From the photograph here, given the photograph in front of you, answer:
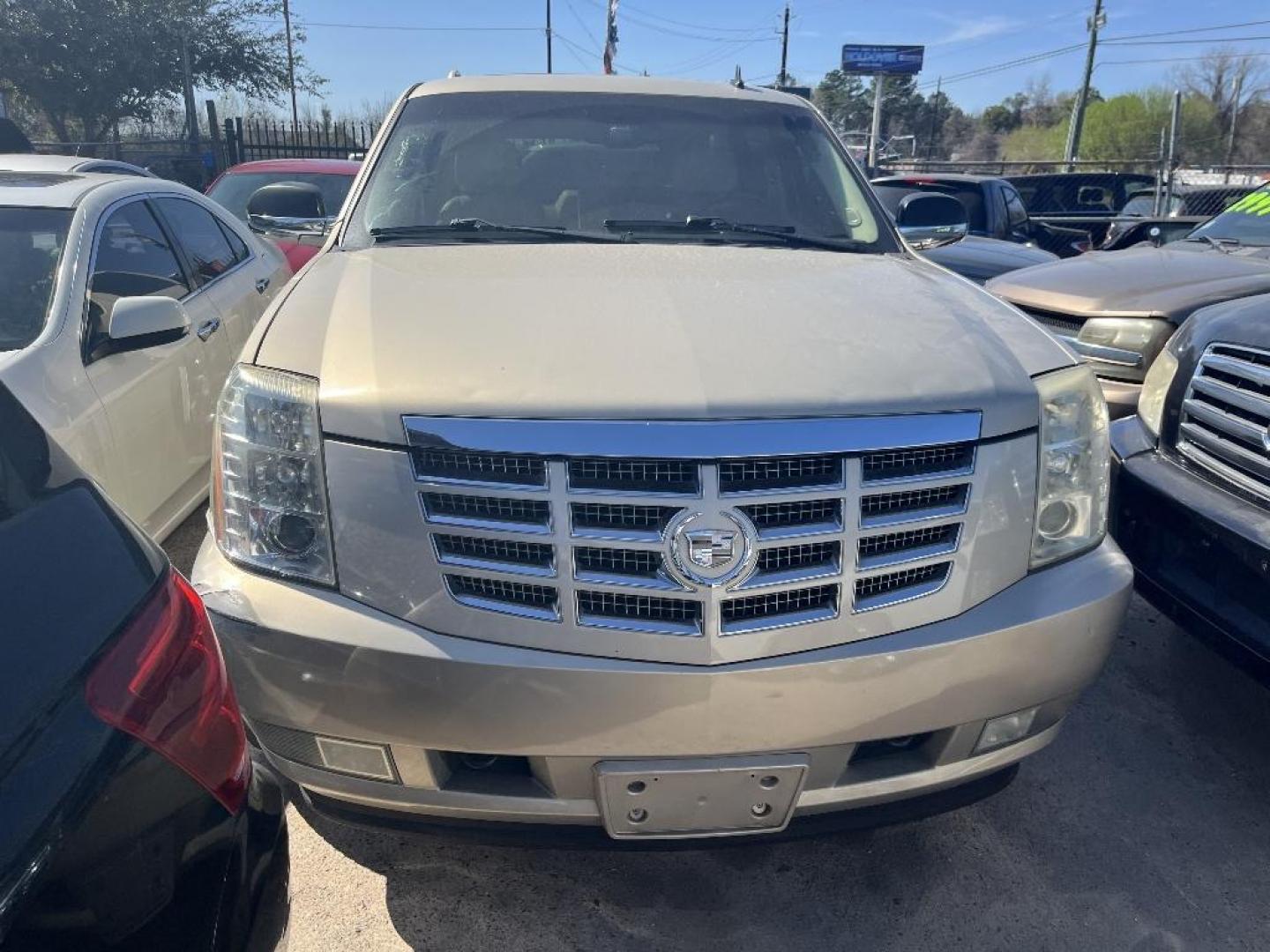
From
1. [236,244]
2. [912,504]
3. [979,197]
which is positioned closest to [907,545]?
[912,504]

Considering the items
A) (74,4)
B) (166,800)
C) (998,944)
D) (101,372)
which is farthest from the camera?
(74,4)

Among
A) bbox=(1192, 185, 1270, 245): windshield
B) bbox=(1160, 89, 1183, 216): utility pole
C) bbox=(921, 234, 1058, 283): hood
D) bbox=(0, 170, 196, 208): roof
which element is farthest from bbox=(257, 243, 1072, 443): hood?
bbox=(1160, 89, 1183, 216): utility pole

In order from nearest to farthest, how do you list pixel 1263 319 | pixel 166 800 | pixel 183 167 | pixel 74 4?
pixel 166 800 → pixel 1263 319 → pixel 183 167 → pixel 74 4

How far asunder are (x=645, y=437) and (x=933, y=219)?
2727 millimetres

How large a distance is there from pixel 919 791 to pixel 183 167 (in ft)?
64.2

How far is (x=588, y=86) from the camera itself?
11.9 feet

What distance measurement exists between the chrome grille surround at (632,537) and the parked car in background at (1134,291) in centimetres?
297

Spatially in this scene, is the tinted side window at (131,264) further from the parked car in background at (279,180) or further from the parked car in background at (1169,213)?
the parked car in background at (1169,213)

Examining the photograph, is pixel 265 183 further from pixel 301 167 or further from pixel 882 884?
pixel 882 884

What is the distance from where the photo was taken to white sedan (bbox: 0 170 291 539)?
3180mm

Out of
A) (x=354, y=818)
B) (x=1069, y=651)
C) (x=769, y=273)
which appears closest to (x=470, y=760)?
(x=354, y=818)

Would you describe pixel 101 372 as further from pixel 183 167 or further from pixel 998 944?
pixel 183 167

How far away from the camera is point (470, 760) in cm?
196

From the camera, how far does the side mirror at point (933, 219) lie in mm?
3875
